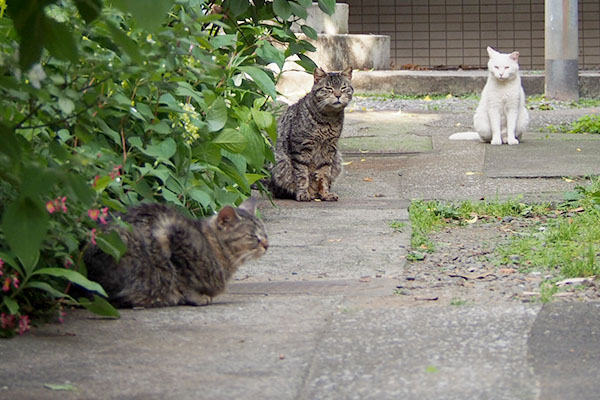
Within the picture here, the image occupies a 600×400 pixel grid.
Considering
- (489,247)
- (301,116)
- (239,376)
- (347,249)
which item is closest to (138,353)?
(239,376)

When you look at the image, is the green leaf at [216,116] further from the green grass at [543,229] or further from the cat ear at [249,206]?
the green grass at [543,229]

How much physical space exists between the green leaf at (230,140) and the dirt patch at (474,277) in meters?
1.00

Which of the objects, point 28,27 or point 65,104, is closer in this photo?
point 28,27

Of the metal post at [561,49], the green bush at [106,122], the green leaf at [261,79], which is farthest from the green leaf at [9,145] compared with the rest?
the metal post at [561,49]

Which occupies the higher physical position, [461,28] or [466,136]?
[461,28]

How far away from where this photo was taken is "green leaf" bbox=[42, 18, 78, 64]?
56.1 inches

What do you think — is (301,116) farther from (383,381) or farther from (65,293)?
(383,381)

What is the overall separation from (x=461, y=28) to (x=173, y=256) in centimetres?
1209

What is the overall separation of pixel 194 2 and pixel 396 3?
429 inches

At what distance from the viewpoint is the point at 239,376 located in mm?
2502

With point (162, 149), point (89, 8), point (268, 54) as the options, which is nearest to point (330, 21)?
point (268, 54)

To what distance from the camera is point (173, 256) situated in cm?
342

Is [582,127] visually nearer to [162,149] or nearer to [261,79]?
[261,79]

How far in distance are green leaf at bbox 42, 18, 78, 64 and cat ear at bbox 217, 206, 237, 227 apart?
6.77ft
